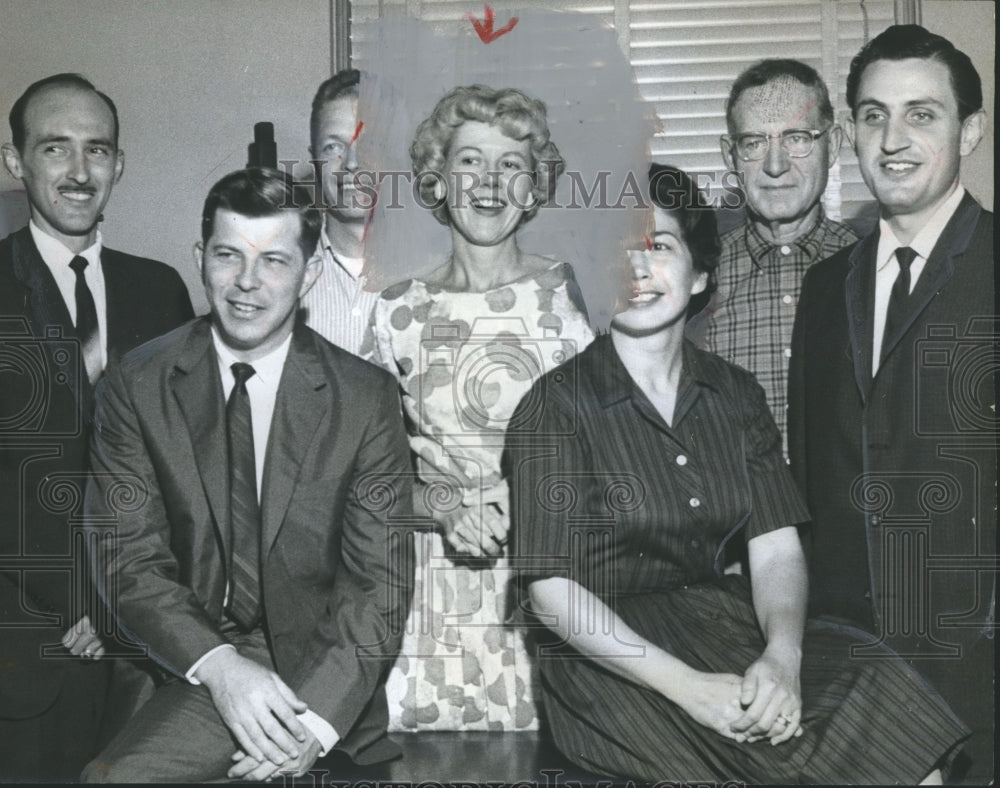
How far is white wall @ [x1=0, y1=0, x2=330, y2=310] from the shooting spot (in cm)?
378

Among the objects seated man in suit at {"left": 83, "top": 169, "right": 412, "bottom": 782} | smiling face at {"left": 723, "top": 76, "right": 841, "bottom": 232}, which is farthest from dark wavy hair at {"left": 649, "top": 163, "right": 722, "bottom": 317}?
seated man in suit at {"left": 83, "top": 169, "right": 412, "bottom": 782}

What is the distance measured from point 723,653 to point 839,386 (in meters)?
0.87

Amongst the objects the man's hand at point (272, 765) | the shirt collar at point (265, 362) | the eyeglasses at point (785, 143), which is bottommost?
the man's hand at point (272, 765)

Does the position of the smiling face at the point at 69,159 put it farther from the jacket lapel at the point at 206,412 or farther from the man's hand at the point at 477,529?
the man's hand at the point at 477,529

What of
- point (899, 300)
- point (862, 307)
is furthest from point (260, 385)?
point (899, 300)

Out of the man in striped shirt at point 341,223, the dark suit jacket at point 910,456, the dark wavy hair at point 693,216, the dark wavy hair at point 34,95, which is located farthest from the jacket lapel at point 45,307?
the dark suit jacket at point 910,456

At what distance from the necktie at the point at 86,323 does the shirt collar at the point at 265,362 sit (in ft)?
1.24

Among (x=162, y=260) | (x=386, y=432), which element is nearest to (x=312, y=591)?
(x=386, y=432)

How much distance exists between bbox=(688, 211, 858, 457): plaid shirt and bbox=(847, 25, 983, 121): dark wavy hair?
45 cm

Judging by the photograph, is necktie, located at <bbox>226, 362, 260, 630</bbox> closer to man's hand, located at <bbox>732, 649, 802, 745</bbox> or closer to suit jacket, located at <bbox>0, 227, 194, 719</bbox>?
suit jacket, located at <bbox>0, 227, 194, 719</bbox>

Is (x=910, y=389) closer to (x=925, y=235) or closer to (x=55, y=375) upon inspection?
(x=925, y=235)

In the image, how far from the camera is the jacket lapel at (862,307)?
3.69m

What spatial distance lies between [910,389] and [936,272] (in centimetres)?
36

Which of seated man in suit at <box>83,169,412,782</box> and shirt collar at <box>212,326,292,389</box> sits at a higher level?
shirt collar at <box>212,326,292,389</box>
